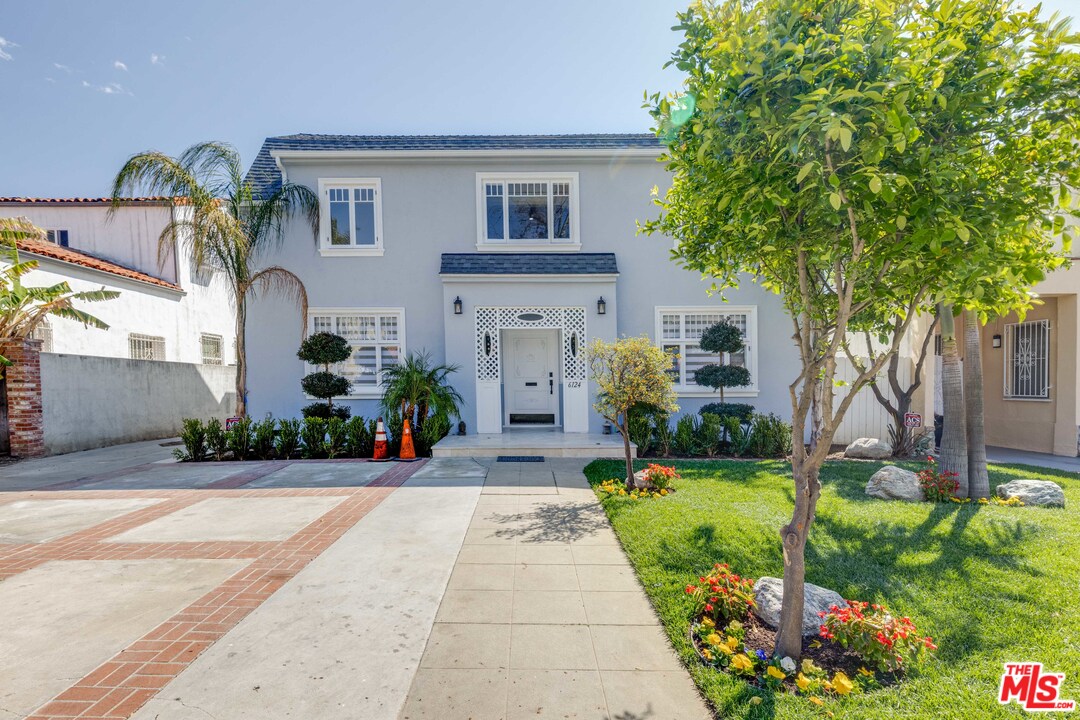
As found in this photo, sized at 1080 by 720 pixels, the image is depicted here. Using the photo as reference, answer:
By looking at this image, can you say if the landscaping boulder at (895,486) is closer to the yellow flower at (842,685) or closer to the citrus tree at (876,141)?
the citrus tree at (876,141)

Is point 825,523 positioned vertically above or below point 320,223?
below

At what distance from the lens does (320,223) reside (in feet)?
37.5

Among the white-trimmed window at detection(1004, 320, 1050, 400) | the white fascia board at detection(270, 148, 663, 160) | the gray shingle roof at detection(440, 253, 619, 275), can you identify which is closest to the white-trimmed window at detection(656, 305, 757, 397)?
the gray shingle roof at detection(440, 253, 619, 275)

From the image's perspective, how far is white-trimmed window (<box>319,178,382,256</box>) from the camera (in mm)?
11477

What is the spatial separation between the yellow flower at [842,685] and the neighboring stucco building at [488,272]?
8.60m

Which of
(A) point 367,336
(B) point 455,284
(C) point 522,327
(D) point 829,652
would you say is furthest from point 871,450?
(A) point 367,336

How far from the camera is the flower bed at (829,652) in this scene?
272 cm

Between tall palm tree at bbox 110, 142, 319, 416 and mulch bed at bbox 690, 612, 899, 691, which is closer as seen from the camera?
mulch bed at bbox 690, 612, 899, 691

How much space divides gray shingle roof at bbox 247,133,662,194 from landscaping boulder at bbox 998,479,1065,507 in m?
8.94

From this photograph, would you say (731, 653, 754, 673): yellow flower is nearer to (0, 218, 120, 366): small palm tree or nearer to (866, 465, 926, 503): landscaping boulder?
(866, 465, 926, 503): landscaping boulder

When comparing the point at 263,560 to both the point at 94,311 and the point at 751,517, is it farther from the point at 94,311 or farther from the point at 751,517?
the point at 94,311

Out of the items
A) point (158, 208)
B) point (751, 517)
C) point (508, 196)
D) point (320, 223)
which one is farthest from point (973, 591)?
point (158, 208)

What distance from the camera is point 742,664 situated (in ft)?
9.27

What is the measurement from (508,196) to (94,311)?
1103cm
